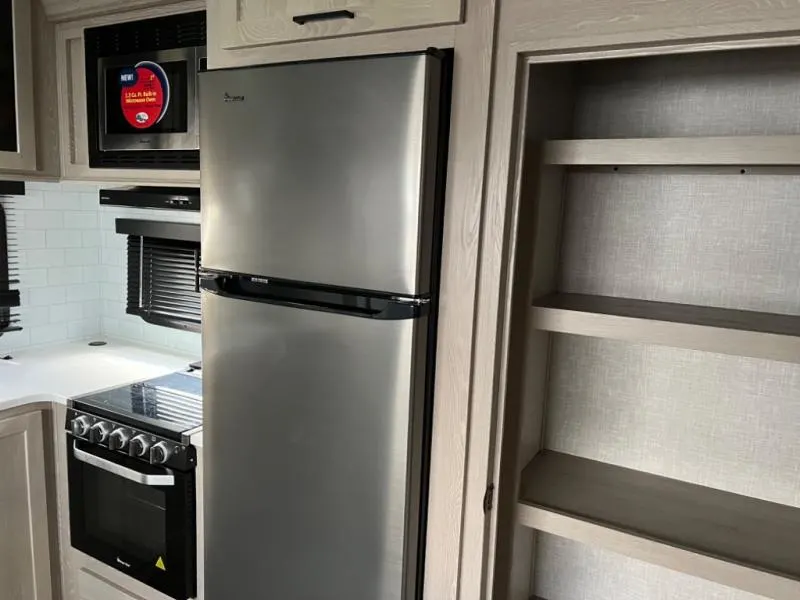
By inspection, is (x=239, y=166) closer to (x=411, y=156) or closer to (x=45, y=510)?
(x=411, y=156)

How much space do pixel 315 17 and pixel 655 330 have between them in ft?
3.00

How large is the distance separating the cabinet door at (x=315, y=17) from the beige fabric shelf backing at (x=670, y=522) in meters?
1.00

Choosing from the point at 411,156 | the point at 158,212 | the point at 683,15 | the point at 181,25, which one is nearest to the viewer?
the point at 683,15

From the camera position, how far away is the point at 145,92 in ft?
6.32

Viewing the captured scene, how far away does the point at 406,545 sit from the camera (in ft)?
4.33

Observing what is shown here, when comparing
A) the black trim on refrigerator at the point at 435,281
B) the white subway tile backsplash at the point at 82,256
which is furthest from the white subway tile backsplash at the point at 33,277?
the black trim on refrigerator at the point at 435,281

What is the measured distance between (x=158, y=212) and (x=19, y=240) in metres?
0.57

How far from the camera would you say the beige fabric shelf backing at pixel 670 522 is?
113cm

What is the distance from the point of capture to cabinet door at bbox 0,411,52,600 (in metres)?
2.05

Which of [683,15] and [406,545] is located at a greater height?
[683,15]

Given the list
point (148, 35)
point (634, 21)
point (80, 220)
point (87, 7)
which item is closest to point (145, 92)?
point (148, 35)

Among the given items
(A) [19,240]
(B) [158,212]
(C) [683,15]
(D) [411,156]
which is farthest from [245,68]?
(A) [19,240]

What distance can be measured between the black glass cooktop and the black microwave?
0.75 metres

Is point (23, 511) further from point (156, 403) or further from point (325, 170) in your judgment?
point (325, 170)
